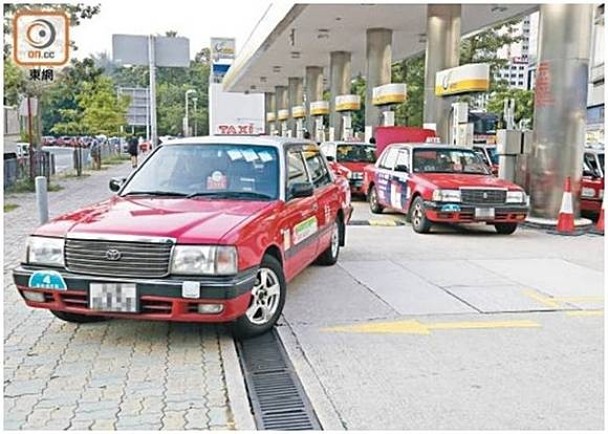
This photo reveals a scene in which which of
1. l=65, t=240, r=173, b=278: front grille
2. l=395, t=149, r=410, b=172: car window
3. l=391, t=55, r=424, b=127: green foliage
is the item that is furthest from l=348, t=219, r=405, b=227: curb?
l=391, t=55, r=424, b=127: green foliage

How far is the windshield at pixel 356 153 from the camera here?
17656 mm

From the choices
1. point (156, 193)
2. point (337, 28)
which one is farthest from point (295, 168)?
point (337, 28)

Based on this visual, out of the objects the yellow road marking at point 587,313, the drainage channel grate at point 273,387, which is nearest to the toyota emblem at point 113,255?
the drainage channel grate at point 273,387

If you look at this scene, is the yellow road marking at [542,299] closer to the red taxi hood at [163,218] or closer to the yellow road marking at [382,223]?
the red taxi hood at [163,218]

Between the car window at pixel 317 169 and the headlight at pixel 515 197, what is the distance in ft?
12.9

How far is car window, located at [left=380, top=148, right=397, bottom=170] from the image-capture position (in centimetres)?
1286

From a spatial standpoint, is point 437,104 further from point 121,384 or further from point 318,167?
point 121,384

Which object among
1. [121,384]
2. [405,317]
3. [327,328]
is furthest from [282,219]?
[121,384]

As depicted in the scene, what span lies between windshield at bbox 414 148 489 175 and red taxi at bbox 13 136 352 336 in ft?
19.5

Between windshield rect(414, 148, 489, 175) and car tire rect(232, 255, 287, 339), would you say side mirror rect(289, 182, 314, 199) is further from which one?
windshield rect(414, 148, 489, 175)

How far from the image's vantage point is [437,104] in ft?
68.7

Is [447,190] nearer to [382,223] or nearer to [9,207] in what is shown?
[382,223]

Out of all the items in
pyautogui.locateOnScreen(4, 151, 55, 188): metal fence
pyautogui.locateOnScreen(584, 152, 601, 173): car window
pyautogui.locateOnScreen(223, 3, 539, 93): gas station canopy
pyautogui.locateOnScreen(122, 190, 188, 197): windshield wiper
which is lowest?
pyautogui.locateOnScreen(4, 151, 55, 188): metal fence

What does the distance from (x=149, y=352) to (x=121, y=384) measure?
0.64 m
